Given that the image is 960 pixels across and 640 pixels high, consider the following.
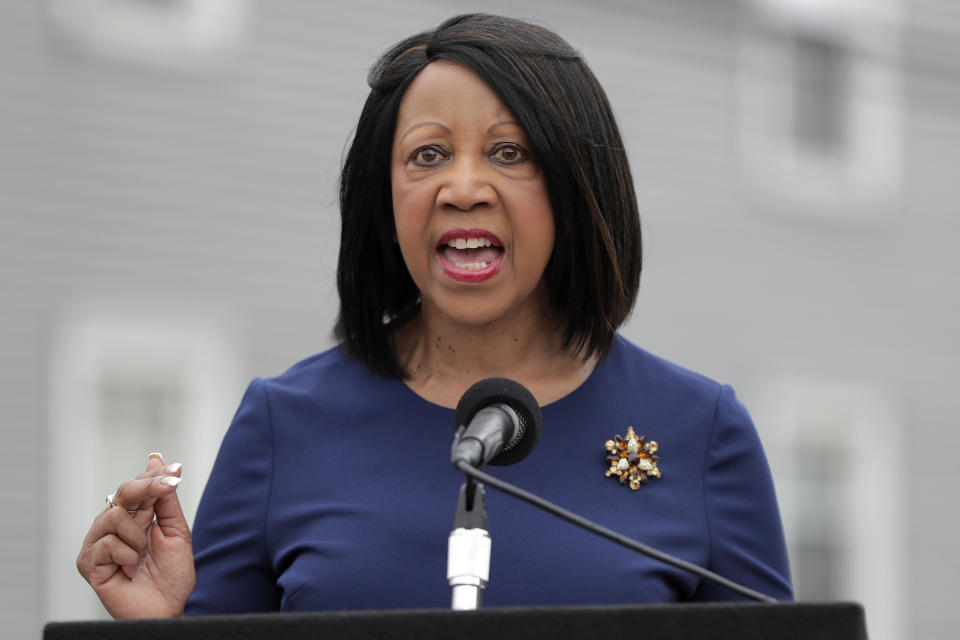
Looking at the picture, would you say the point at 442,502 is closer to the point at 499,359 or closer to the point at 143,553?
the point at 499,359

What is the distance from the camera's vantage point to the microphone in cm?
191

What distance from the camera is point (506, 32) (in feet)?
8.49

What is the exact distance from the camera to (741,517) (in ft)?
8.30

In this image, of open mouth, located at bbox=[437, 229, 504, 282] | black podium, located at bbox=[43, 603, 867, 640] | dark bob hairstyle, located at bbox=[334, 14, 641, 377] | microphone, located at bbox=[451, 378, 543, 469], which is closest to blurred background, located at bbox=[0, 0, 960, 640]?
dark bob hairstyle, located at bbox=[334, 14, 641, 377]

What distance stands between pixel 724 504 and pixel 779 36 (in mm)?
7798

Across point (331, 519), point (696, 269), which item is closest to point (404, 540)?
point (331, 519)

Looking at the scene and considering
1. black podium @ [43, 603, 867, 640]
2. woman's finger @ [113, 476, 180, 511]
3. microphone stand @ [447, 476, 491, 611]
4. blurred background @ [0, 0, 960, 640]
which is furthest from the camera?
blurred background @ [0, 0, 960, 640]

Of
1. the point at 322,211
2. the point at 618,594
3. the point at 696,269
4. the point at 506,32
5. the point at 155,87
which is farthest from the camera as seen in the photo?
the point at 696,269

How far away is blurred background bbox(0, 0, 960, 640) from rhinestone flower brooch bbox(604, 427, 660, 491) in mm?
5057

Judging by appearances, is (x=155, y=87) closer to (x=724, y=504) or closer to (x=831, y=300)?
(x=831, y=300)

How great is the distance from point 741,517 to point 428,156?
2.56 ft

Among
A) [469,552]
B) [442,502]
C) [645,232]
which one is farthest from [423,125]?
[645,232]

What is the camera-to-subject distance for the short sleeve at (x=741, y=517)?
98.6 inches

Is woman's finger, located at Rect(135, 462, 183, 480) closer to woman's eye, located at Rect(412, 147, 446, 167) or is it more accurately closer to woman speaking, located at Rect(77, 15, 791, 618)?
woman speaking, located at Rect(77, 15, 791, 618)
